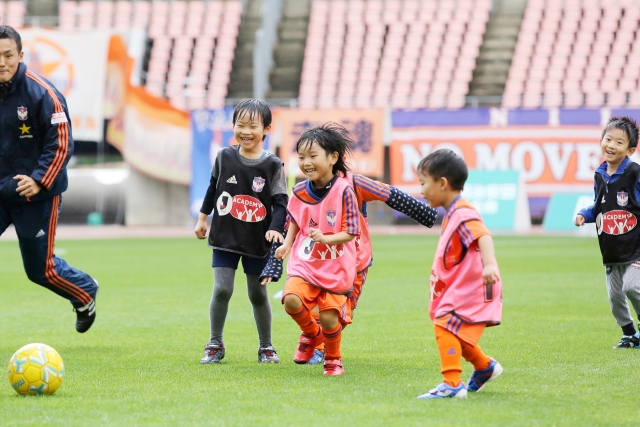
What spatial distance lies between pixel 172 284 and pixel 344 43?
18949mm

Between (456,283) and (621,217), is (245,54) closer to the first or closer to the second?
(621,217)

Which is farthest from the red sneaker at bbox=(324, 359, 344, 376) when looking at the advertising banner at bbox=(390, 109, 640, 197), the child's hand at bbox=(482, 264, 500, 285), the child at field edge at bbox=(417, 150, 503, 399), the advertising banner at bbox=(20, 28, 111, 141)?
the advertising banner at bbox=(20, 28, 111, 141)

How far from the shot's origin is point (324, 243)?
582 centimetres

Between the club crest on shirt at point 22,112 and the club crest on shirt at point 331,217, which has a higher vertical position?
the club crest on shirt at point 22,112

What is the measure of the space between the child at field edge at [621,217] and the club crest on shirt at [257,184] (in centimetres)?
235

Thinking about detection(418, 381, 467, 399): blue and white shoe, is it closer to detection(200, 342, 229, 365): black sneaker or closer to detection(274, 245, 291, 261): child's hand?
detection(274, 245, 291, 261): child's hand

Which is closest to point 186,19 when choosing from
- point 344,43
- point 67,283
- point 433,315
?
point 344,43

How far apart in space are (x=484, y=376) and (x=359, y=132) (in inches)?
754

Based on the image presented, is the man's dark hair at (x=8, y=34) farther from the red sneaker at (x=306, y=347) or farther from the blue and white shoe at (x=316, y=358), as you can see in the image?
the blue and white shoe at (x=316, y=358)

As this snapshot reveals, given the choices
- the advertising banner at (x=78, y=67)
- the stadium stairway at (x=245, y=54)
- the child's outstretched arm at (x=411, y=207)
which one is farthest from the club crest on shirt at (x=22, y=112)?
the stadium stairway at (x=245, y=54)

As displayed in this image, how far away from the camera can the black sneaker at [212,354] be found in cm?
643

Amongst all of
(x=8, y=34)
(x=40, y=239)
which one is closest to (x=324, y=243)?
(x=40, y=239)

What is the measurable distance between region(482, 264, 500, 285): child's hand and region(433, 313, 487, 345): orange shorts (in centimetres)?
31

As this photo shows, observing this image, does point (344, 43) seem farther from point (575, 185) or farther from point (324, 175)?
point (324, 175)
